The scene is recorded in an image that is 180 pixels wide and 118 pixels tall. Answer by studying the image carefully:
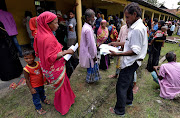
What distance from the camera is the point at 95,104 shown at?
2.38m

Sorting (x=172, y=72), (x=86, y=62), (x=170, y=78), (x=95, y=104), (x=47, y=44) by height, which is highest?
(x=47, y=44)

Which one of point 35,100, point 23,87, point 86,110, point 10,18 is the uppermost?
point 10,18

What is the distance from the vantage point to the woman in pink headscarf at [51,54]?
1.52 meters

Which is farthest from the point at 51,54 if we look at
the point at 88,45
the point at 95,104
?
the point at 95,104

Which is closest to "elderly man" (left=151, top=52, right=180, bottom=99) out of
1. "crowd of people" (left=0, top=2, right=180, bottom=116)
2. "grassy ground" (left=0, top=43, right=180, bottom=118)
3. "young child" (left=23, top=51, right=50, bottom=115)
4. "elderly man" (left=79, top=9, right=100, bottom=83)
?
"crowd of people" (left=0, top=2, right=180, bottom=116)

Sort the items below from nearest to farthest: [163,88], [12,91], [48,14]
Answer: [48,14], [163,88], [12,91]

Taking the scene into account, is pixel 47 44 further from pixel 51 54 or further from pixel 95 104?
pixel 95 104

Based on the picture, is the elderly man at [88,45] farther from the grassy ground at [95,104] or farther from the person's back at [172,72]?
the person's back at [172,72]

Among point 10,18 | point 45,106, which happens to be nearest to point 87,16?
point 45,106

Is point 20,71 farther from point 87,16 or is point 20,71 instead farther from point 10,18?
point 87,16

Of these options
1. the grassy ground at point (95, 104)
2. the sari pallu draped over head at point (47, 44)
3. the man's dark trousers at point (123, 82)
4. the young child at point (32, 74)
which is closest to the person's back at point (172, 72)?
the grassy ground at point (95, 104)

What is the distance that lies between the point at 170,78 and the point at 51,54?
101 inches

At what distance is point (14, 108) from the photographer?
224cm

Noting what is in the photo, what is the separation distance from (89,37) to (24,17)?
14.8 ft
